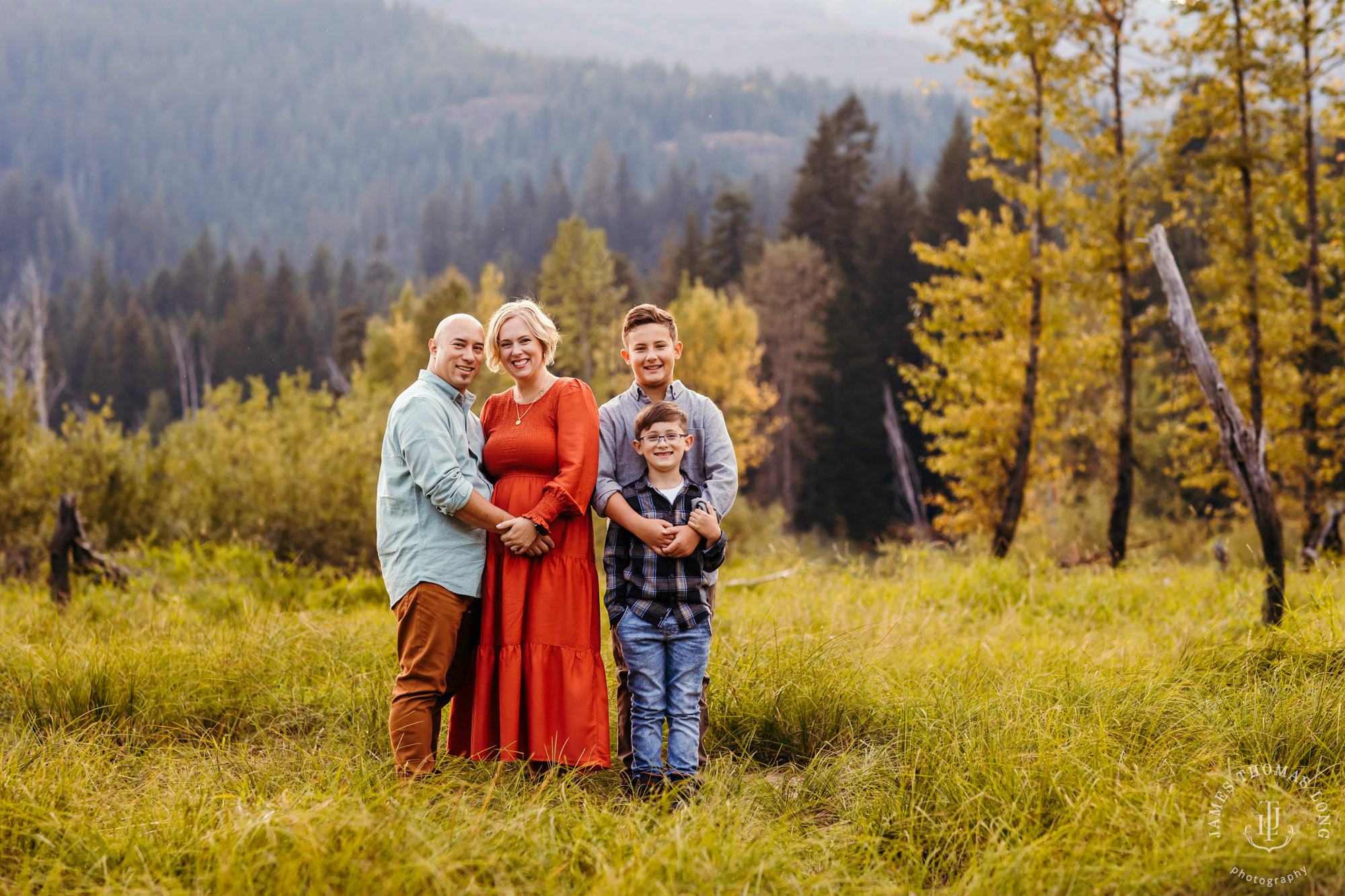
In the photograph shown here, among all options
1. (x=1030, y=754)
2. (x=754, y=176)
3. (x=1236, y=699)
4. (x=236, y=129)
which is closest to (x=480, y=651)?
(x=1030, y=754)

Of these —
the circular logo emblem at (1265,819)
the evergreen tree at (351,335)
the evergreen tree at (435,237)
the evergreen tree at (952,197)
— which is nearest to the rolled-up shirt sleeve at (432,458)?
the circular logo emblem at (1265,819)

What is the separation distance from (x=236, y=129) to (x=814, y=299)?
20659 centimetres

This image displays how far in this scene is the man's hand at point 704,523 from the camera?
3.33 metres

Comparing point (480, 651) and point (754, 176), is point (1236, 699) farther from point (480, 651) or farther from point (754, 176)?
point (754, 176)

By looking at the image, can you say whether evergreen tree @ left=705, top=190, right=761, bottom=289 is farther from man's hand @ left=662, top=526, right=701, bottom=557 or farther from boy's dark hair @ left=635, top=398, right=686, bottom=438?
man's hand @ left=662, top=526, right=701, bottom=557

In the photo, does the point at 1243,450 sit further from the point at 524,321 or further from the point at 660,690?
the point at 524,321

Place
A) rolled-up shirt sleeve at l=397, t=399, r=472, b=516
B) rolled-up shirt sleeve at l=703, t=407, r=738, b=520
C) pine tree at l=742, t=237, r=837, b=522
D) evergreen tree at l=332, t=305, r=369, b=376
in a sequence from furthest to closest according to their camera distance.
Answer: evergreen tree at l=332, t=305, r=369, b=376, pine tree at l=742, t=237, r=837, b=522, rolled-up shirt sleeve at l=703, t=407, r=738, b=520, rolled-up shirt sleeve at l=397, t=399, r=472, b=516

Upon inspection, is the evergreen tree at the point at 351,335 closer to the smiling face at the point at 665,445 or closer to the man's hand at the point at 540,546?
the man's hand at the point at 540,546

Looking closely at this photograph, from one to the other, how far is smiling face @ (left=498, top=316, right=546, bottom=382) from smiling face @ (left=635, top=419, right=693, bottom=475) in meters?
0.56

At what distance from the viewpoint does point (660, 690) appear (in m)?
3.40

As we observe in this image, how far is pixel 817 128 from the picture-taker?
4034 cm

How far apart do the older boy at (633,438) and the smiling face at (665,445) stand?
64mm

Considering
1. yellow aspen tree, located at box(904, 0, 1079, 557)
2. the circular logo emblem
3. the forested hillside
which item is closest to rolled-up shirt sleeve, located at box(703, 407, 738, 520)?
the circular logo emblem

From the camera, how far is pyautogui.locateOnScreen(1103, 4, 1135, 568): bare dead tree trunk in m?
11.7
